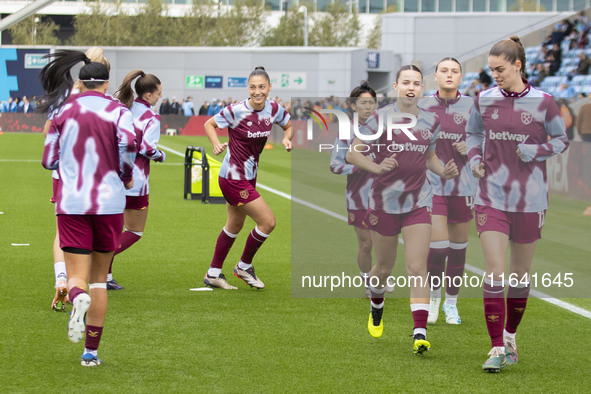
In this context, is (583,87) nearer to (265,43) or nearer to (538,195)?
(538,195)

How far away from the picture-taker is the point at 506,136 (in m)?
6.56

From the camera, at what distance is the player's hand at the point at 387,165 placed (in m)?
6.96

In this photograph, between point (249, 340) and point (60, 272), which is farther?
point (60, 272)

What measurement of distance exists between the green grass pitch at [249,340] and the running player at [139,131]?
0.59 meters

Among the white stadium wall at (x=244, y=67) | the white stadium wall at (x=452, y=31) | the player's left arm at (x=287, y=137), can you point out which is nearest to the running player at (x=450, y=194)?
the player's left arm at (x=287, y=137)

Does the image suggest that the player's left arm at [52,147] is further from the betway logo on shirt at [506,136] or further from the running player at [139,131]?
the betway logo on shirt at [506,136]

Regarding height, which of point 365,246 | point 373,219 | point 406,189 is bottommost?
point 365,246

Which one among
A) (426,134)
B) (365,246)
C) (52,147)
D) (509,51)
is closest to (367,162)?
(426,134)

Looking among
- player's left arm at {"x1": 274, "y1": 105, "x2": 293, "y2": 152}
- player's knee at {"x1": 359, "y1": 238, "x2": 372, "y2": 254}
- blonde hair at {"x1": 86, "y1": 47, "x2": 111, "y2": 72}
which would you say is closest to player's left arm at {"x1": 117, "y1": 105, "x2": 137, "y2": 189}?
blonde hair at {"x1": 86, "y1": 47, "x2": 111, "y2": 72}

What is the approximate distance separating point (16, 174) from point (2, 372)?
1824cm

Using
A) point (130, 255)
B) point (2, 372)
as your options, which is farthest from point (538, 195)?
point (130, 255)

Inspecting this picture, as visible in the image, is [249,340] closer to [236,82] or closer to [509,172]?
[509,172]

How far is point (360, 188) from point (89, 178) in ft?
10.3

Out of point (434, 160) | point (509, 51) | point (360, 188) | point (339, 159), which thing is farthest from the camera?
point (360, 188)
